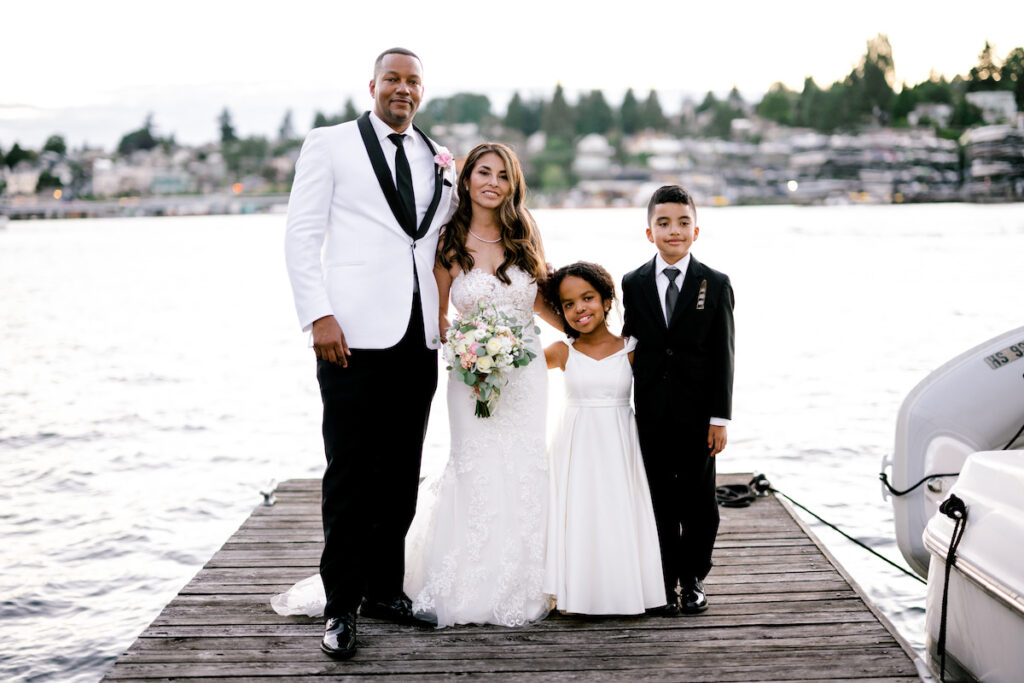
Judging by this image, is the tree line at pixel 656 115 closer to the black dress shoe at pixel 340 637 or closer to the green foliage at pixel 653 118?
the green foliage at pixel 653 118

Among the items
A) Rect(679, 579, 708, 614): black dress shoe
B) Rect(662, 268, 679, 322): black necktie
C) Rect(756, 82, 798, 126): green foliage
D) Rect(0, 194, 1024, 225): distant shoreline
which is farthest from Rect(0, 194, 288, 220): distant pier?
Rect(679, 579, 708, 614): black dress shoe

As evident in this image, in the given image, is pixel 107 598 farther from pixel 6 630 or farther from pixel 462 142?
pixel 462 142

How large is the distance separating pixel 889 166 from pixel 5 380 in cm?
9659

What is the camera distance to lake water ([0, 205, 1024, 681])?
21.9 feet

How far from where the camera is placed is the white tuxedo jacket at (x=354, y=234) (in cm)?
321

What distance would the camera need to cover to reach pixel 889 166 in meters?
95.2

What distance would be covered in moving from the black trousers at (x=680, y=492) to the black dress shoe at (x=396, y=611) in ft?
3.48

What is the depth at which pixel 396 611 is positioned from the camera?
3.54m

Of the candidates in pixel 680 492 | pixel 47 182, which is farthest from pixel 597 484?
pixel 47 182

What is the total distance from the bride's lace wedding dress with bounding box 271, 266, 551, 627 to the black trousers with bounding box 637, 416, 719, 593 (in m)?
0.46

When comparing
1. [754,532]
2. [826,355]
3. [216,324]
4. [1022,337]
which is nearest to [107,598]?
[754,532]

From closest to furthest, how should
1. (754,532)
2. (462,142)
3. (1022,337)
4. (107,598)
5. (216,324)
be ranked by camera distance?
(1022,337), (754,532), (107,598), (216,324), (462,142)

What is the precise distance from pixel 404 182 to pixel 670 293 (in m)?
1.17

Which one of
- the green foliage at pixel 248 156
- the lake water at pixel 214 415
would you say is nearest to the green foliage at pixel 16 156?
the green foliage at pixel 248 156
